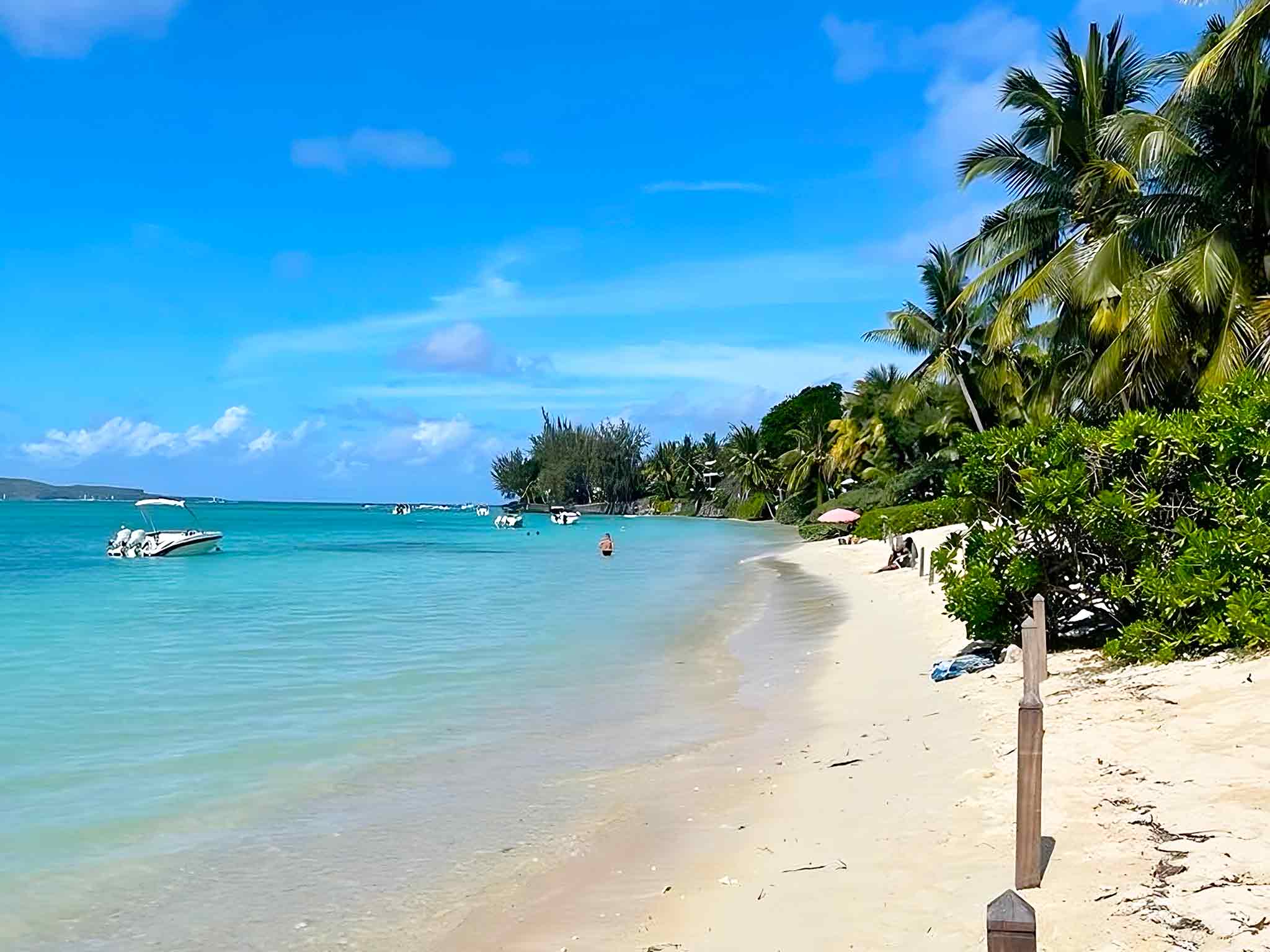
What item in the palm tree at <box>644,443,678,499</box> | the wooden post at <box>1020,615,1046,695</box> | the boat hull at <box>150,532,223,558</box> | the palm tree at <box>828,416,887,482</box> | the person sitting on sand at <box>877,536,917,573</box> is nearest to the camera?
the wooden post at <box>1020,615,1046,695</box>

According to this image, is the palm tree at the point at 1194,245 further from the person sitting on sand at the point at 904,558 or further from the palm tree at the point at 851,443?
the palm tree at the point at 851,443

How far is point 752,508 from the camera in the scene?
319 feet

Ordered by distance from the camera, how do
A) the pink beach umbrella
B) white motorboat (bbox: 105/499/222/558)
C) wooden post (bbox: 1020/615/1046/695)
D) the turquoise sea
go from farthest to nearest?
white motorboat (bbox: 105/499/222/558) < the pink beach umbrella < the turquoise sea < wooden post (bbox: 1020/615/1046/695)

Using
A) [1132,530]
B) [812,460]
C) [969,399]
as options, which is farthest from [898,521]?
[812,460]

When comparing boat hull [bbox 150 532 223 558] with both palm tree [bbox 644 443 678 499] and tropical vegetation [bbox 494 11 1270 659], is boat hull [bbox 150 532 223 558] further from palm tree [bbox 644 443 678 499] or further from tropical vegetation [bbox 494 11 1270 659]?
palm tree [bbox 644 443 678 499]

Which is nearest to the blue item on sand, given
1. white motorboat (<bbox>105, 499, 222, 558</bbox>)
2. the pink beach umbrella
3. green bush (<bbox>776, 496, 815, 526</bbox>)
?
the pink beach umbrella

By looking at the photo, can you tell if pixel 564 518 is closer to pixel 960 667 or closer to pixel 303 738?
pixel 960 667

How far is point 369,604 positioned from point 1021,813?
2461 cm

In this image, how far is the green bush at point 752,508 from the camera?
9644 centimetres

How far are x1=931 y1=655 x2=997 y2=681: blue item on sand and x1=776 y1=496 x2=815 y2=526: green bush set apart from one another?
6453 centimetres

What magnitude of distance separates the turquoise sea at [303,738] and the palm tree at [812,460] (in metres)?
42.9

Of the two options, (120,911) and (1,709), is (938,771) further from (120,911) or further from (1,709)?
(1,709)

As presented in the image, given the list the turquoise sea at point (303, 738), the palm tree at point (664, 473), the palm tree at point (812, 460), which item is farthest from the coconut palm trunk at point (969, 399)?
the palm tree at point (664, 473)

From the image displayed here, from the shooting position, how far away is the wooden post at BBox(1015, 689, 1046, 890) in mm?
5258
